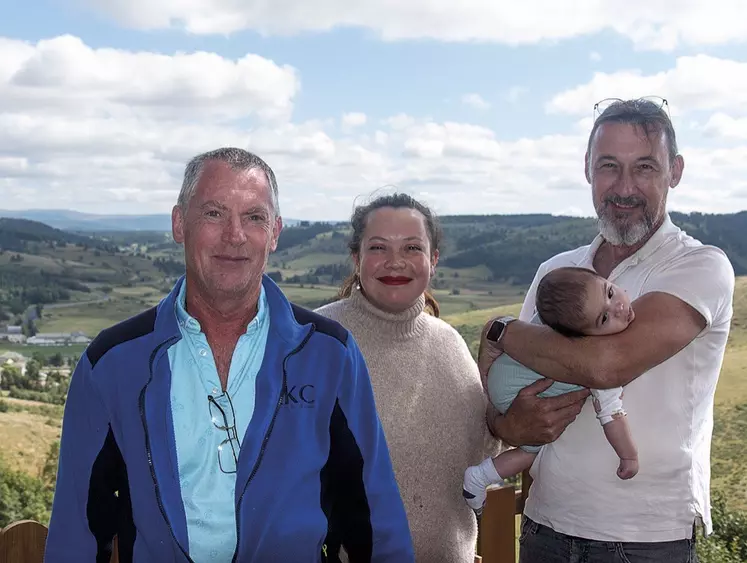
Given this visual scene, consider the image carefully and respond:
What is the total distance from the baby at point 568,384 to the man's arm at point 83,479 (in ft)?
4.42

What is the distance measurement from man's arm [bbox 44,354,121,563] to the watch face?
1382 mm

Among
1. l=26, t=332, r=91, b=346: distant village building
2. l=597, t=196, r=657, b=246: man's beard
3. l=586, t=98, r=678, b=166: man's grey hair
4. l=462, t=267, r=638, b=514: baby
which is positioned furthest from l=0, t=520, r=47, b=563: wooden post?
l=26, t=332, r=91, b=346: distant village building

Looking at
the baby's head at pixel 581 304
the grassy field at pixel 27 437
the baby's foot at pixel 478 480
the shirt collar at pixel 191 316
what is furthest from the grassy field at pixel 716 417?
the shirt collar at pixel 191 316

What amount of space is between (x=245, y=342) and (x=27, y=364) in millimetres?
75113

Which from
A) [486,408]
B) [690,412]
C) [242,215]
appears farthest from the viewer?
[486,408]

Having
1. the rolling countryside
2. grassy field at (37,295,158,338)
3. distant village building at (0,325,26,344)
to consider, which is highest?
the rolling countryside

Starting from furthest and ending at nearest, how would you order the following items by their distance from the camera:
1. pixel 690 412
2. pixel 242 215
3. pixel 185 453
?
pixel 690 412 < pixel 242 215 < pixel 185 453

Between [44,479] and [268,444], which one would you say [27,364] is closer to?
[44,479]

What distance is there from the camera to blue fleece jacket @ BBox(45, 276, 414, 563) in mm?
1964

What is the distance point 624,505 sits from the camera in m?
2.47

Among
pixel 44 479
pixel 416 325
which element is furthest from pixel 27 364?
pixel 416 325

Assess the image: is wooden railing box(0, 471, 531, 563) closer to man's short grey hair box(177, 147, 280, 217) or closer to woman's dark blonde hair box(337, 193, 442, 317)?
woman's dark blonde hair box(337, 193, 442, 317)

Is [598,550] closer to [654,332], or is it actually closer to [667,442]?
[667,442]

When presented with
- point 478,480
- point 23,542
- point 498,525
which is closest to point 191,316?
point 23,542
